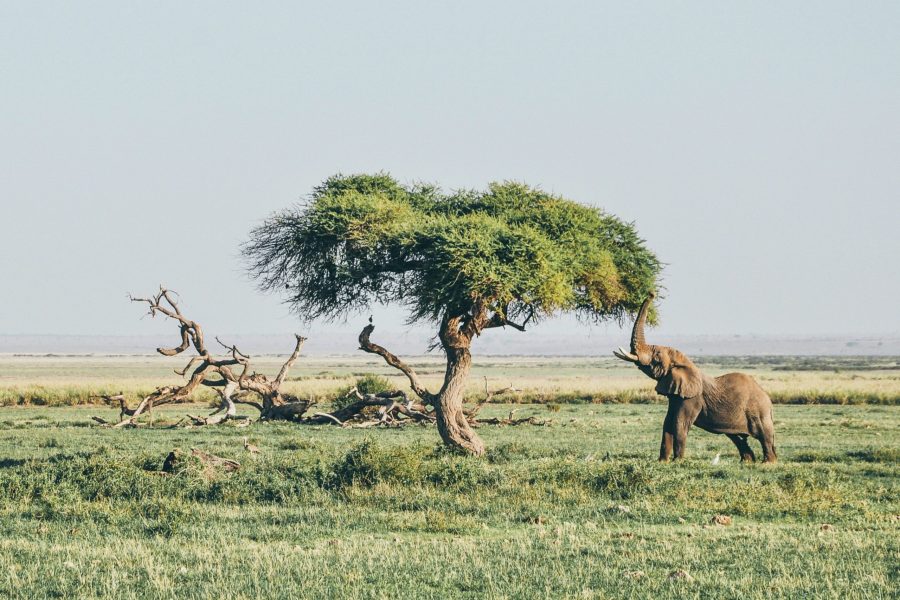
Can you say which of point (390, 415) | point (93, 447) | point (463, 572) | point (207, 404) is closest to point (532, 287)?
point (463, 572)

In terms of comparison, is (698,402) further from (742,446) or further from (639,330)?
(639,330)

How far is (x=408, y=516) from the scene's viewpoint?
1527 cm

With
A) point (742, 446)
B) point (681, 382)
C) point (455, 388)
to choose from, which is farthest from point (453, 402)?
point (742, 446)

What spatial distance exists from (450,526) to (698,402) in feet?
32.5

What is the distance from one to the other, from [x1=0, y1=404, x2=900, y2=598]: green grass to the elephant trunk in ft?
8.12

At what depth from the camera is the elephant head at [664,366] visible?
72.0ft

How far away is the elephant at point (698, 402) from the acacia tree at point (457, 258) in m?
1.60

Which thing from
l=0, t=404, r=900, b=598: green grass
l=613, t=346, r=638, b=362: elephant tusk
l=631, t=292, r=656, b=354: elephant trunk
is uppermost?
l=631, t=292, r=656, b=354: elephant trunk

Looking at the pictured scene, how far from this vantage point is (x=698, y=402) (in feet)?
73.8

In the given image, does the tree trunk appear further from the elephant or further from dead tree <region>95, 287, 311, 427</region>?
dead tree <region>95, 287, 311, 427</region>

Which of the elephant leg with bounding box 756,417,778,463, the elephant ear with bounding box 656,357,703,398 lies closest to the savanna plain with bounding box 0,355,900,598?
the elephant leg with bounding box 756,417,778,463

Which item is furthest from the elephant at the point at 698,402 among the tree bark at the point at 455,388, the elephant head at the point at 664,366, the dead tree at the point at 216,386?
the dead tree at the point at 216,386

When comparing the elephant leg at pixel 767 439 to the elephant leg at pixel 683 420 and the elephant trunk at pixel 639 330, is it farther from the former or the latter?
the elephant trunk at pixel 639 330

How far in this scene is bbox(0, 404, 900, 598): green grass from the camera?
35.9 feet
